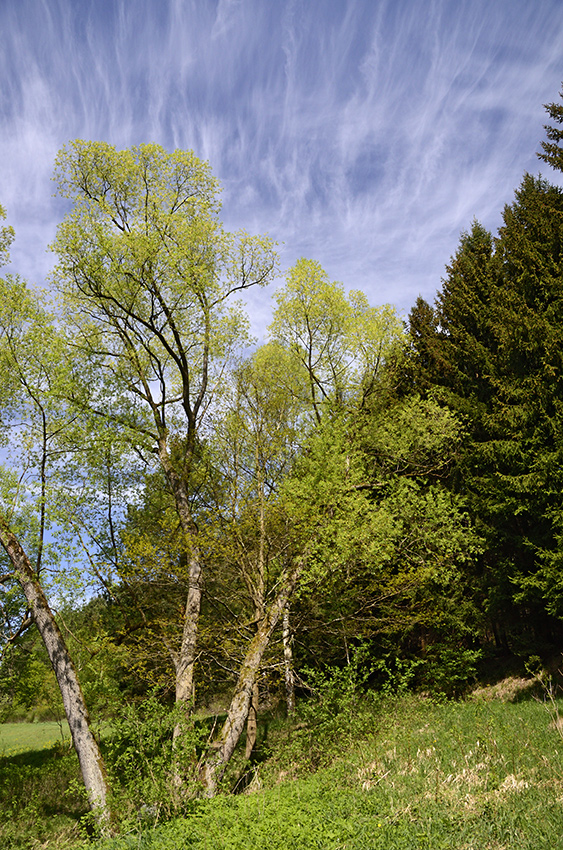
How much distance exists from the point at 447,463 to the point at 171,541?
30.2 feet

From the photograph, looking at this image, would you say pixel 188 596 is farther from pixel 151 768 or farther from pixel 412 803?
pixel 412 803

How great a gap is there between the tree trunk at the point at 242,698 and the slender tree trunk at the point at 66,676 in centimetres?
197

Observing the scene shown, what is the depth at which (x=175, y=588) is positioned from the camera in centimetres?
1467

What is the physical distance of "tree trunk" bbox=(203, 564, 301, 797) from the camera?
955 cm

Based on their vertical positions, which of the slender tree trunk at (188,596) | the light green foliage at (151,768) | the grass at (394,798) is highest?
the slender tree trunk at (188,596)

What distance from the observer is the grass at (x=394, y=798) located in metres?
4.88

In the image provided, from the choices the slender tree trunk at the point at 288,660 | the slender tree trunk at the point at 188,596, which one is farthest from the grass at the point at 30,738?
the slender tree trunk at the point at 188,596

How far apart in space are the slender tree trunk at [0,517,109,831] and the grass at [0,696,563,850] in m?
→ 1.05

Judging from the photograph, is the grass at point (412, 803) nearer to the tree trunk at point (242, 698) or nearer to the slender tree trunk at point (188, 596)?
the tree trunk at point (242, 698)

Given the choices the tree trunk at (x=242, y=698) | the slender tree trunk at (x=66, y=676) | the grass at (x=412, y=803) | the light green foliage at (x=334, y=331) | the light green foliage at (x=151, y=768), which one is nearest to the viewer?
the grass at (x=412, y=803)

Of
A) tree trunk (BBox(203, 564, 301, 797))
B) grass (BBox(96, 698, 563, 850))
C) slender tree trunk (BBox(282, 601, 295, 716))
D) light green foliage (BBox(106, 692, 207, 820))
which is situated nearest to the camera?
grass (BBox(96, 698, 563, 850))

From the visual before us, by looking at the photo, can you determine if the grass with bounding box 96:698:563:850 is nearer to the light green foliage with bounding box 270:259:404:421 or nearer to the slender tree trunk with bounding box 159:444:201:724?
the slender tree trunk with bounding box 159:444:201:724

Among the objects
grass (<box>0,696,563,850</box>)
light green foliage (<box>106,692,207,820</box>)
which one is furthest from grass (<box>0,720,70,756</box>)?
light green foliage (<box>106,692,207,820</box>)

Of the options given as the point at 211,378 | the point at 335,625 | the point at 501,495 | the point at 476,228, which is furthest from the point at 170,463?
the point at 476,228
